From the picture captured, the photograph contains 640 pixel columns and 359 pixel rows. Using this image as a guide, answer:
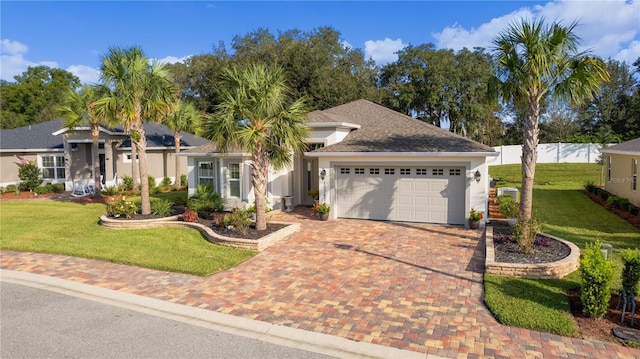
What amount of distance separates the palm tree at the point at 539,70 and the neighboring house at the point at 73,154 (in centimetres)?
2132

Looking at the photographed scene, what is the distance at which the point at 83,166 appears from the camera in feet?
84.7

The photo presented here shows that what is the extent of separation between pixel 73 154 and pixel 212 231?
17403 mm

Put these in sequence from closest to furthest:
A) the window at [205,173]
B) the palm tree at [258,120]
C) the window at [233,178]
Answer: the palm tree at [258,120]
the window at [233,178]
the window at [205,173]

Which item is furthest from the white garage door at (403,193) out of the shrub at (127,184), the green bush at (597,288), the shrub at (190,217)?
the shrub at (127,184)

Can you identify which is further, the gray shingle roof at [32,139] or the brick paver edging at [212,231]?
the gray shingle roof at [32,139]

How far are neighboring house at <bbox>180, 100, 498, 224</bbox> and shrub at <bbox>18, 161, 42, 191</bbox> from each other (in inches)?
510

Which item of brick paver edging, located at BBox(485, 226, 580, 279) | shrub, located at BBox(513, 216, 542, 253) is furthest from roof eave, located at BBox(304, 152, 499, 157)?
Answer: brick paver edging, located at BBox(485, 226, 580, 279)

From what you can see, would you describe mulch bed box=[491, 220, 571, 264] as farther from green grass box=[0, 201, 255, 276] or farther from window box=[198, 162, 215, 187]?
window box=[198, 162, 215, 187]

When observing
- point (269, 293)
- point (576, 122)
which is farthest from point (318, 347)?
point (576, 122)

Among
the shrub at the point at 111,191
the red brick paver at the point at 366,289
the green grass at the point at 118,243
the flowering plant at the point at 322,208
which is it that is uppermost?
the shrub at the point at 111,191

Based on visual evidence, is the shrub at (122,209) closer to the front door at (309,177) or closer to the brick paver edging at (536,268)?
the front door at (309,177)

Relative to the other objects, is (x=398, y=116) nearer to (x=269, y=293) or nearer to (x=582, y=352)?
(x=269, y=293)

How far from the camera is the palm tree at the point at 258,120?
12.1 m

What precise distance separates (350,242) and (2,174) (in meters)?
24.2
